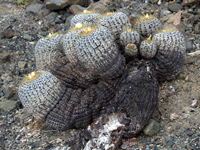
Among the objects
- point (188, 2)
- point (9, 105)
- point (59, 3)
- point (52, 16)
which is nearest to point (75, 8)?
point (59, 3)

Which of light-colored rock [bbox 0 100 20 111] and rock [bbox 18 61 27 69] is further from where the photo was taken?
rock [bbox 18 61 27 69]

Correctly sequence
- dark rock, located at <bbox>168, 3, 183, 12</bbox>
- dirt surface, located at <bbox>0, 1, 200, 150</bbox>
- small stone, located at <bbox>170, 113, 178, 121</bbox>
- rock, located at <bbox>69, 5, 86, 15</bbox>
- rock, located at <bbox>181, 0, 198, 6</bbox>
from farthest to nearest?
rock, located at <bbox>69, 5, 86, 15</bbox> < dark rock, located at <bbox>168, 3, 183, 12</bbox> < rock, located at <bbox>181, 0, 198, 6</bbox> < small stone, located at <bbox>170, 113, 178, 121</bbox> < dirt surface, located at <bbox>0, 1, 200, 150</bbox>

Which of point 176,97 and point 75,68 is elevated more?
point 75,68

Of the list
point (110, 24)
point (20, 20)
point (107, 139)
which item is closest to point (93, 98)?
point (107, 139)

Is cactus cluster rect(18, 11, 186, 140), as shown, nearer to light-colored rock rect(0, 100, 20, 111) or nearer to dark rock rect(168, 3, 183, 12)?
light-colored rock rect(0, 100, 20, 111)

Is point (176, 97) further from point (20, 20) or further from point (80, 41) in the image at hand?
point (20, 20)

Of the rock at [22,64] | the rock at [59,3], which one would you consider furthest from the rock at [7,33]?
the rock at [59,3]

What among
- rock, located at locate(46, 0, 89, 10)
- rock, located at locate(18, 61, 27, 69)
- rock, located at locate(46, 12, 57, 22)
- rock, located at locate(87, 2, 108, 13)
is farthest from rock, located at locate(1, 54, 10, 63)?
rock, located at locate(87, 2, 108, 13)

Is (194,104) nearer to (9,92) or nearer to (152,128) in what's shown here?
(152,128)
